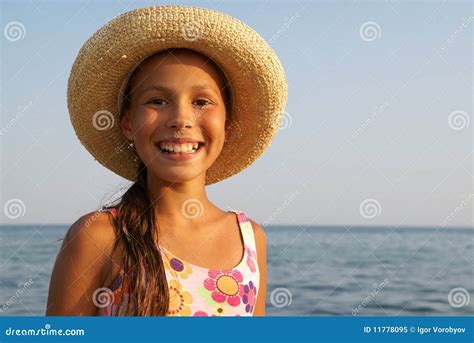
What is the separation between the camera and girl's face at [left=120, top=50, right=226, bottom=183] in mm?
2723

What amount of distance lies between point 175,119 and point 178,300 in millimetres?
689

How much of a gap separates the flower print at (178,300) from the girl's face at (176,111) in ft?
1.40

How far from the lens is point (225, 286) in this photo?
2787 millimetres

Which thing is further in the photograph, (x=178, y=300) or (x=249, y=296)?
(x=249, y=296)

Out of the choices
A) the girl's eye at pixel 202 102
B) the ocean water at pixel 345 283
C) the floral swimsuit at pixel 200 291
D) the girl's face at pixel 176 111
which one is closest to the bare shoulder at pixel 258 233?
the floral swimsuit at pixel 200 291

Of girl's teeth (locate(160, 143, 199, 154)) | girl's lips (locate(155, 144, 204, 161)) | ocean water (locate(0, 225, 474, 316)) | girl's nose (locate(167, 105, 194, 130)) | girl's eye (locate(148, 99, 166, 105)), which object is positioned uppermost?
ocean water (locate(0, 225, 474, 316))

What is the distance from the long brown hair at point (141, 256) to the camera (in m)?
2.63

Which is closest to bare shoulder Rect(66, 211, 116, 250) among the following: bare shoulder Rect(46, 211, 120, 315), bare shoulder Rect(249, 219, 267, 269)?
bare shoulder Rect(46, 211, 120, 315)

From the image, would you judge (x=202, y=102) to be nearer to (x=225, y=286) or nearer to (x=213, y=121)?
(x=213, y=121)

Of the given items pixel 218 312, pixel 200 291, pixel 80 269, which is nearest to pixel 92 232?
pixel 80 269

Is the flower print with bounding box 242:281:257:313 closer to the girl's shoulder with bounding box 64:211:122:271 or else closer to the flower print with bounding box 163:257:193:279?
the flower print with bounding box 163:257:193:279

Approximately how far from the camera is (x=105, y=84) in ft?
9.55

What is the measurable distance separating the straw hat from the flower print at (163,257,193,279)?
0.55 metres

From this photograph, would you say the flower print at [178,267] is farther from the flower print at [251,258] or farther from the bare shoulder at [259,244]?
the bare shoulder at [259,244]
